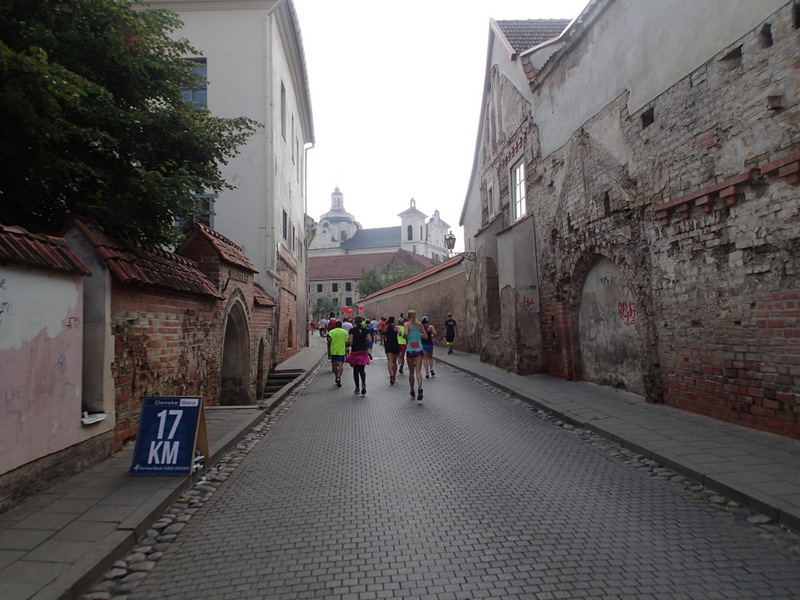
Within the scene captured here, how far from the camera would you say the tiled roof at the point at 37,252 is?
4297 millimetres

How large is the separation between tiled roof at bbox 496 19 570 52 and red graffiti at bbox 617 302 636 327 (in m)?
9.14

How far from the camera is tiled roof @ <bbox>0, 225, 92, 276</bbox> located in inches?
169

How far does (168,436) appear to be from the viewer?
544cm

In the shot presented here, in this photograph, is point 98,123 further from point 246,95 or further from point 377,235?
point 377,235

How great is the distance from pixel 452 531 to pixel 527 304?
10393 millimetres

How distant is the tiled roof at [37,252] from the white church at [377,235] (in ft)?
327

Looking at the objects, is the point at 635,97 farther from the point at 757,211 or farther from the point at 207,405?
the point at 207,405

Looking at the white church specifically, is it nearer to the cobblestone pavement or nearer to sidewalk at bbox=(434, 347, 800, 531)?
sidewalk at bbox=(434, 347, 800, 531)

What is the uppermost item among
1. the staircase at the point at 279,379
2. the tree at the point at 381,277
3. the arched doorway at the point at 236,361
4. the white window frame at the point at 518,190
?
the tree at the point at 381,277

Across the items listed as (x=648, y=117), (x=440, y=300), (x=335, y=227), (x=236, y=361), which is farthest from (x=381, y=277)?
(x=648, y=117)

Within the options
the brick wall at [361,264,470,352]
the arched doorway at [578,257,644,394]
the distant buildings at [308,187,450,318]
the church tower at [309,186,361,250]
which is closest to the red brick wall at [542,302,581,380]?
the arched doorway at [578,257,644,394]

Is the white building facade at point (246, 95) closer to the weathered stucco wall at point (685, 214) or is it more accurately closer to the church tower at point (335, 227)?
the weathered stucco wall at point (685, 214)

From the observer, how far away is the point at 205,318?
8.87 m

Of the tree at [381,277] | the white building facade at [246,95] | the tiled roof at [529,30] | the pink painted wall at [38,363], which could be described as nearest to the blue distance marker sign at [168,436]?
the pink painted wall at [38,363]
